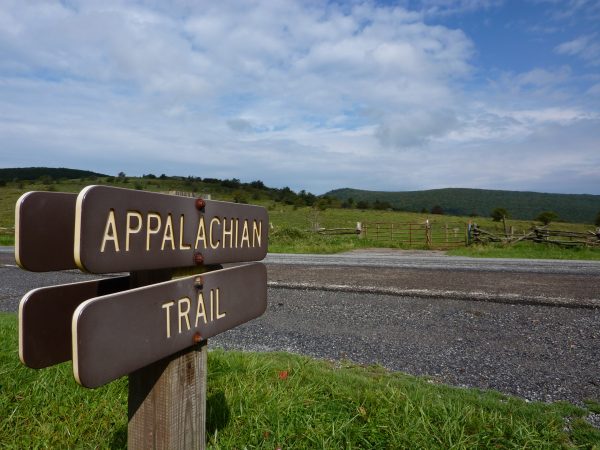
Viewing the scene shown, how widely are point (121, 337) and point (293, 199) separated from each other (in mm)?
57489

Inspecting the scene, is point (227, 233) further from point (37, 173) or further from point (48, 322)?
point (37, 173)

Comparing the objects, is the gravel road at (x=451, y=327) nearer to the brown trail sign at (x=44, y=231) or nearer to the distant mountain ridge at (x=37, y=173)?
the brown trail sign at (x=44, y=231)

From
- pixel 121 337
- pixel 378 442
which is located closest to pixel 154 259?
pixel 121 337

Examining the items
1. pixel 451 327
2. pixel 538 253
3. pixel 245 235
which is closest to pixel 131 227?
pixel 245 235

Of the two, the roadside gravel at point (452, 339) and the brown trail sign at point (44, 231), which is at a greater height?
the brown trail sign at point (44, 231)

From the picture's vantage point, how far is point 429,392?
3359 millimetres

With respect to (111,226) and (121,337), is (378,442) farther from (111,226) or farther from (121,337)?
(111,226)

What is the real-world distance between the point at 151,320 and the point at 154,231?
1.03ft

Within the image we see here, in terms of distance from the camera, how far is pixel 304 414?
9.26 ft

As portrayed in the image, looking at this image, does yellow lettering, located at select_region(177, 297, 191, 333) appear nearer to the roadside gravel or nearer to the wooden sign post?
the wooden sign post

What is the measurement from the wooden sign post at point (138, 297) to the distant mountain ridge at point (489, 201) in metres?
105

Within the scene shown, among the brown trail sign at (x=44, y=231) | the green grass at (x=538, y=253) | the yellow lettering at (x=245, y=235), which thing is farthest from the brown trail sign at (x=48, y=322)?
Result: the green grass at (x=538, y=253)

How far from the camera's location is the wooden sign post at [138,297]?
1317 millimetres

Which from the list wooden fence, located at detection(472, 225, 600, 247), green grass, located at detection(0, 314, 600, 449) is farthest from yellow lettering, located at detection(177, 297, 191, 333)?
wooden fence, located at detection(472, 225, 600, 247)
